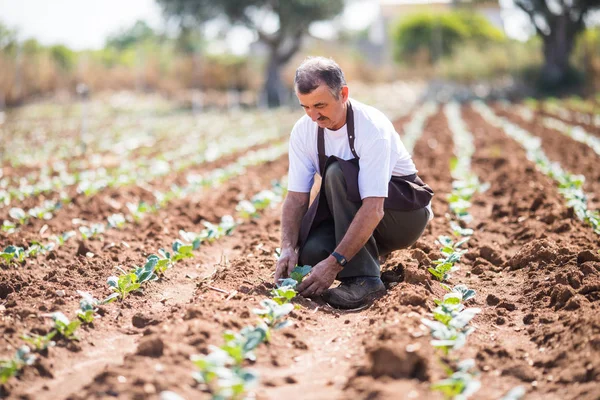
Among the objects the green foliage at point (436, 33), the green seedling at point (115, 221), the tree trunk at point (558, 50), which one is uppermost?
the green foliage at point (436, 33)

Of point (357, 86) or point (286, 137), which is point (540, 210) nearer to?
point (286, 137)

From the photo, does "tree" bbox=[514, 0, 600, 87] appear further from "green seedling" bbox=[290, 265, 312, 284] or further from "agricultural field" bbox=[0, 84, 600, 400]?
"green seedling" bbox=[290, 265, 312, 284]

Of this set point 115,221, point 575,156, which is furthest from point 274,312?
point 575,156

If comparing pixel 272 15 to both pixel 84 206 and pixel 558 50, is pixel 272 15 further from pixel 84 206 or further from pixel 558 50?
pixel 84 206

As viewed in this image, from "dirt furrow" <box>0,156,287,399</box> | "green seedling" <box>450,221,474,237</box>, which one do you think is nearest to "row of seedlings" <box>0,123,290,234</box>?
"dirt furrow" <box>0,156,287,399</box>

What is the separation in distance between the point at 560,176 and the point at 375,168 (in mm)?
3780

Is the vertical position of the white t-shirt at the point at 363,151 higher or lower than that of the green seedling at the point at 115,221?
higher

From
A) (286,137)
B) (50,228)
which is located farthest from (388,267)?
(286,137)

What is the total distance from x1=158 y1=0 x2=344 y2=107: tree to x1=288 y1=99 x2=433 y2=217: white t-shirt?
23990mm

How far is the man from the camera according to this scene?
3.56 metres

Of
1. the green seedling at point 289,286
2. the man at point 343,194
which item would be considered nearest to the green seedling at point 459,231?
the man at point 343,194

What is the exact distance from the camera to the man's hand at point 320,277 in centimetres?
360

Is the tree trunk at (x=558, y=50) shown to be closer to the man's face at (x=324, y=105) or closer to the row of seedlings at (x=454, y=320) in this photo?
the row of seedlings at (x=454, y=320)

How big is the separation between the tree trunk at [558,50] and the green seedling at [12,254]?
25.0 meters
